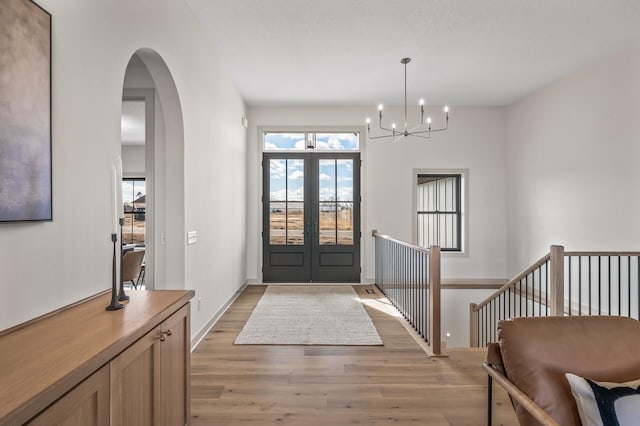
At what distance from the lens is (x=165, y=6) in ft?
8.71

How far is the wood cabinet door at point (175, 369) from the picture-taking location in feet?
4.83

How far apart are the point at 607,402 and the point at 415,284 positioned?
8.59 feet

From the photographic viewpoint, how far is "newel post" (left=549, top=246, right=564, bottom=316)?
312 cm

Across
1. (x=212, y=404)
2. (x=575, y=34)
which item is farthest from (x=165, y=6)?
(x=575, y=34)

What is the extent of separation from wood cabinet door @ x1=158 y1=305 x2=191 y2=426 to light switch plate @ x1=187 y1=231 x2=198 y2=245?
1.37 metres

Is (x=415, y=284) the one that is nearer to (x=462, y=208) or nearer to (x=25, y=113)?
(x=462, y=208)

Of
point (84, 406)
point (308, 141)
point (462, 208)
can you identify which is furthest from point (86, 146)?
point (462, 208)

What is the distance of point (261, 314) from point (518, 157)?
5.07m

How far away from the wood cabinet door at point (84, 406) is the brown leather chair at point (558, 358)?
4.77 feet

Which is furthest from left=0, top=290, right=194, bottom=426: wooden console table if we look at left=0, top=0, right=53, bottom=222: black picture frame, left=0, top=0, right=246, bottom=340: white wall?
left=0, top=0, right=53, bottom=222: black picture frame

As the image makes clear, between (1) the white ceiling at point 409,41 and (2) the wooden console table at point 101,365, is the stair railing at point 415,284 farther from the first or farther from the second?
(1) the white ceiling at point 409,41

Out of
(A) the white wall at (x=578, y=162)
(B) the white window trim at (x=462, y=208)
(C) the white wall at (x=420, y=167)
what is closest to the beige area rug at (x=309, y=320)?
(C) the white wall at (x=420, y=167)

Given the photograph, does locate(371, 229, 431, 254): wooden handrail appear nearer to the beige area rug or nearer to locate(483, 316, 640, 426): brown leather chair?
the beige area rug

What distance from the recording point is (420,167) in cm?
617
